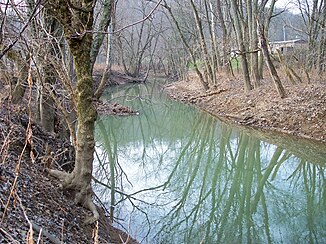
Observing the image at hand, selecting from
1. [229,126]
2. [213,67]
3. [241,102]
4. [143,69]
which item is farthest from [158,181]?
[143,69]

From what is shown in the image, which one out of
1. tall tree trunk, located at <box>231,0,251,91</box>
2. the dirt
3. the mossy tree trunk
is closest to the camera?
the dirt

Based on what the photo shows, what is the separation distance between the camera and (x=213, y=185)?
8609 mm

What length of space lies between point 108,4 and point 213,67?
52.8ft

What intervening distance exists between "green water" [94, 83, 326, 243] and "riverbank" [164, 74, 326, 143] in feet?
2.38

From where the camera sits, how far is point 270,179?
893 centimetres

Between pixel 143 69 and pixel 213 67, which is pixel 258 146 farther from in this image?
pixel 143 69

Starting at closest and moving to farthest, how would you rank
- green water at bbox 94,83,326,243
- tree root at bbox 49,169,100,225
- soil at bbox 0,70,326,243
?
soil at bbox 0,70,326,243 → tree root at bbox 49,169,100,225 → green water at bbox 94,83,326,243

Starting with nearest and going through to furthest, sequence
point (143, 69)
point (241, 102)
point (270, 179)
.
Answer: point (270, 179)
point (241, 102)
point (143, 69)

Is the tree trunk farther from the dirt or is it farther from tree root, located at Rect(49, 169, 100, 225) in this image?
tree root, located at Rect(49, 169, 100, 225)

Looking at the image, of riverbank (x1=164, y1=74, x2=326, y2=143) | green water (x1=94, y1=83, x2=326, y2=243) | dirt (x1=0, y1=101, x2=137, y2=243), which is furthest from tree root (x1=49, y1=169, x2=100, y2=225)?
riverbank (x1=164, y1=74, x2=326, y2=143)

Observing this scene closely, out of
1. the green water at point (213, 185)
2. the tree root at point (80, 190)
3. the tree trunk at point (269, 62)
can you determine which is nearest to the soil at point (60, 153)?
the tree root at point (80, 190)

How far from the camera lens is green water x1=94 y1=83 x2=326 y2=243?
6383 millimetres

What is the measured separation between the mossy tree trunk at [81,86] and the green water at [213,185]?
983 mm

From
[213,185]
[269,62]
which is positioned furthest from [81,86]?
[269,62]
